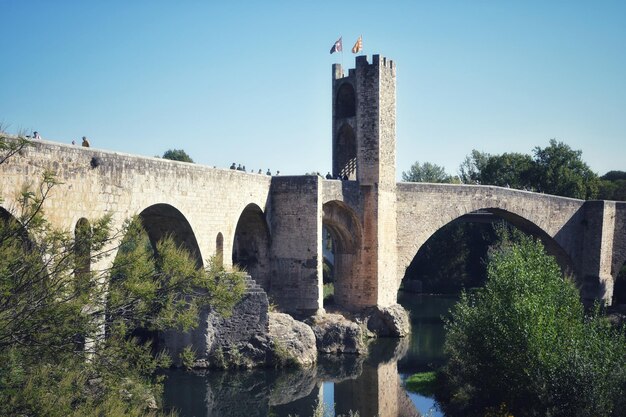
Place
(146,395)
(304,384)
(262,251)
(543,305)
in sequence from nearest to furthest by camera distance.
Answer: (146,395) → (543,305) → (304,384) → (262,251)

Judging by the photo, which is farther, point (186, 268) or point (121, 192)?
point (121, 192)

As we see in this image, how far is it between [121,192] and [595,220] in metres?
19.5

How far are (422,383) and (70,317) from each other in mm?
11170

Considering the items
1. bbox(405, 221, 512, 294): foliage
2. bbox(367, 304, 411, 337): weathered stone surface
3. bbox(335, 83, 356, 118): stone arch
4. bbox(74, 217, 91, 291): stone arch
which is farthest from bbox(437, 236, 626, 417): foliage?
bbox(405, 221, 512, 294): foliage

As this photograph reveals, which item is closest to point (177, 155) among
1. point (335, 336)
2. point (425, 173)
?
point (425, 173)

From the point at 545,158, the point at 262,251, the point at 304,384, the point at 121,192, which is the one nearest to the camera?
the point at 121,192

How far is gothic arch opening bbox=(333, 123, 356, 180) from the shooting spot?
21.3 m

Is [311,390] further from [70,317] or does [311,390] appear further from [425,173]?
[425,173]

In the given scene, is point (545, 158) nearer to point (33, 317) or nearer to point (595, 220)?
point (595, 220)

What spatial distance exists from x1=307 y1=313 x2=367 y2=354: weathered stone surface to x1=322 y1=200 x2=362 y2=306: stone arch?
2.11m

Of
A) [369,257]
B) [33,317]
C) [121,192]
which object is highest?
[121,192]

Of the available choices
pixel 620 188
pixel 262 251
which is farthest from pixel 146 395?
pixel 620 188

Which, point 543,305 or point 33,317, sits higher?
point 33,317

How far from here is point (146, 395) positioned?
7.79 metres
